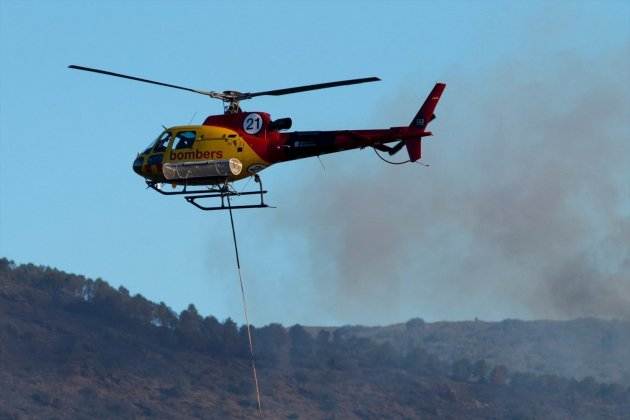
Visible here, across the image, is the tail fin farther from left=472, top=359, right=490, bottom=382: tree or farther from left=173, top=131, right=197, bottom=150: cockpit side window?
left=472, top=359, right=490, bottom=382: tree

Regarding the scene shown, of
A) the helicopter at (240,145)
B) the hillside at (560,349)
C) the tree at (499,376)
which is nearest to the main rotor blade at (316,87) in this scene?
the helicopter at (240,145)

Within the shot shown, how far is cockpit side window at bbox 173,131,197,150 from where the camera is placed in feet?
179

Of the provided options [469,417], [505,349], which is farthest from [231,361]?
[505,349]

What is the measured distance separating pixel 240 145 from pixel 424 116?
5.97 meters

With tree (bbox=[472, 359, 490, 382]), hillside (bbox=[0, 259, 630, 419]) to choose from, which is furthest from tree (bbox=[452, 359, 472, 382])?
tree (bbox=[472, 359, 490, 382])

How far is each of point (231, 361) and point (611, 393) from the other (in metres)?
36.2

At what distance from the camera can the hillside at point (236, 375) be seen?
146 meters

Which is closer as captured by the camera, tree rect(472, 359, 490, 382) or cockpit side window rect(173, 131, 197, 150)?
cockpit side window rect(173, 131, 197, 150)

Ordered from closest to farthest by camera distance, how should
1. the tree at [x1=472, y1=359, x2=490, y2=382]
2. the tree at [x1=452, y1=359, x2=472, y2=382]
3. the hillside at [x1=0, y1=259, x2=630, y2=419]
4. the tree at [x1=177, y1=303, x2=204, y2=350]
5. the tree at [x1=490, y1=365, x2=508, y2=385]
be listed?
the hillside at [x1=0, y1=259, x2=630, y2=419] < the tree at [x1=452, y1=359, x2=472, y2=382] < the tree at [x1=490, y1=365, x2=508, y2=385] < the tree at [x1=472, y1=359, x2=490, y2=382] < the tree at [x1=177, y1=303, x2=204, y2=350]

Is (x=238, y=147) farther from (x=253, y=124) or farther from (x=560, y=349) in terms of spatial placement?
(x=560, y=349)

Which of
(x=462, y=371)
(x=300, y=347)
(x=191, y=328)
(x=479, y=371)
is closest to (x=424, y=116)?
(x=462, y=371)

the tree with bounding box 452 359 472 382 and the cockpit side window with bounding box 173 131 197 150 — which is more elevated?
the tree with bounding box 452 359 472 382

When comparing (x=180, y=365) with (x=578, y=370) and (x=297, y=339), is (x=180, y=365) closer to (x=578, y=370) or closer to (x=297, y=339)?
(x=297, y=339)

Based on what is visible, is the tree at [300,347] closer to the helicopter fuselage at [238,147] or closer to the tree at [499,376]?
the tree at [499,376]
